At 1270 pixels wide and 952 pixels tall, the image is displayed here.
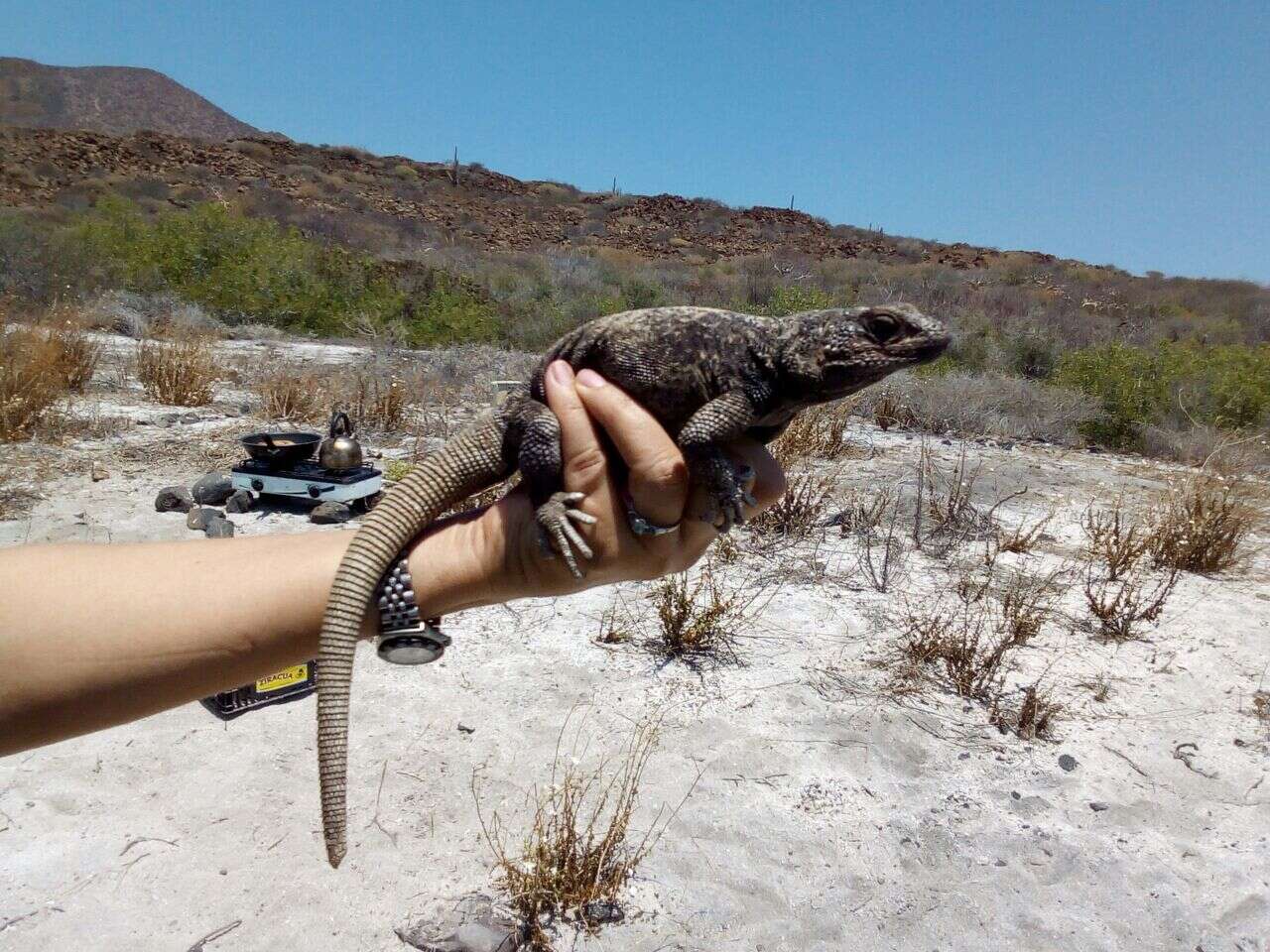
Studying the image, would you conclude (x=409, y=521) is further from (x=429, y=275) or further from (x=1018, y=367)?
(x=429, y=275)

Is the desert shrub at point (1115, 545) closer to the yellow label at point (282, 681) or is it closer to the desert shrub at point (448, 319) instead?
the yellow label at point (282, 681)

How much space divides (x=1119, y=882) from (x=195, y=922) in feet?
12.0

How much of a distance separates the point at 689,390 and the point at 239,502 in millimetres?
5058

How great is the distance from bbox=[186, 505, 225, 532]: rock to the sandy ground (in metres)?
2.13

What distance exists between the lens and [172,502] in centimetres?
598

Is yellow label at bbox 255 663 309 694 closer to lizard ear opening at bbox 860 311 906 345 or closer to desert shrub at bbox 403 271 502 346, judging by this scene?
lizard ear opening at bbox 860 311 906 345

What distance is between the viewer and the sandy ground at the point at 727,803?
2768 mm

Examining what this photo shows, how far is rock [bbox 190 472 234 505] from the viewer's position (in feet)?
20.2

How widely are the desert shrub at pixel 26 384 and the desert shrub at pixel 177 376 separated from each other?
3.32ft

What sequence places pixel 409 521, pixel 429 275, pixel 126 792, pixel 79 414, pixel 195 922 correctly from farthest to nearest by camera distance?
pixel 429 275 < pixel 79 414 < pixel 126 792 < pixel 195 922 < pixel 409 521

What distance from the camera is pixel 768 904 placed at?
9.46 feet

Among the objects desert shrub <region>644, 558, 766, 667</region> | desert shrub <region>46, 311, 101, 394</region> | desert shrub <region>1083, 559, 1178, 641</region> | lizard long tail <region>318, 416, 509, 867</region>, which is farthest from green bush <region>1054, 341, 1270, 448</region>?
desert shrub <region>46, 311, 101, 394</region>

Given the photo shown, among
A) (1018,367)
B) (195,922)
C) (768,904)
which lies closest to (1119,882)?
(768,904)

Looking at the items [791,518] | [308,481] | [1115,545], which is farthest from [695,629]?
[1115,545]
